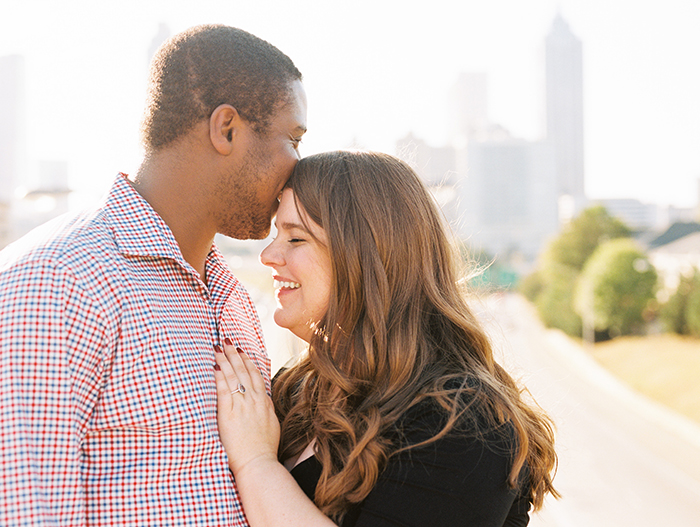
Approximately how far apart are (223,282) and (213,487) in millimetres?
723

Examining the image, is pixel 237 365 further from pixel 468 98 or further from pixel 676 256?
pixel 468 98

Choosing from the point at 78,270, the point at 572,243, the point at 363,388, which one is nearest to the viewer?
the point at 78,270

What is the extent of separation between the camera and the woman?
175 centimetres

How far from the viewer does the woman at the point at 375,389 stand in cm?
175

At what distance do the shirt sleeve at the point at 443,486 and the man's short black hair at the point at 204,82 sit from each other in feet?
3.75

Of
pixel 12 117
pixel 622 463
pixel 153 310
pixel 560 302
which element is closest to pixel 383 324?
pixel 153 310

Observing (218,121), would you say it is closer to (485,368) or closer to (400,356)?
(400,356)

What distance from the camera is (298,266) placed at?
2.18m

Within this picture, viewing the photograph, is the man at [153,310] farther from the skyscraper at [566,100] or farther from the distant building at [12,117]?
the skyscraper at [566,100]

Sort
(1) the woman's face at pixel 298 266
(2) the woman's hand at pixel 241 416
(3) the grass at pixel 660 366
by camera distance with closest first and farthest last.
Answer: (2) the woman's hand at pixel 241 416, (1) the woman's face at pixel 298 266, (3) the grass at pixel 660 366

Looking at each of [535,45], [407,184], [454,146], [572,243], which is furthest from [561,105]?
[407,184]

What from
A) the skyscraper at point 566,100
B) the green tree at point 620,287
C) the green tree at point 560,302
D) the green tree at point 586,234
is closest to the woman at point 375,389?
the green tree at point 620,287

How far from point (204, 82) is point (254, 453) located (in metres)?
1.13

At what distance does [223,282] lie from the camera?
2209mm
